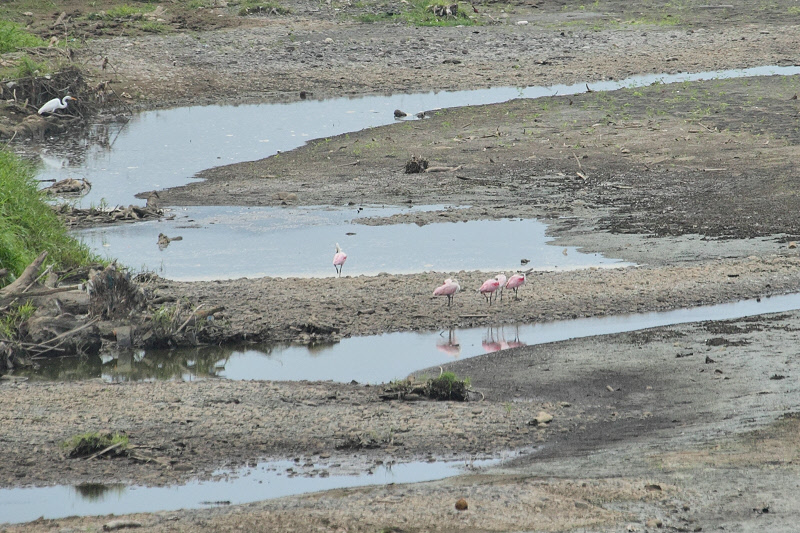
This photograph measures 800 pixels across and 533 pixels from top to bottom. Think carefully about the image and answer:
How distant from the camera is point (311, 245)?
17.5m

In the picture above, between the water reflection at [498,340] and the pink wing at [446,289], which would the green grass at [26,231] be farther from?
the water reflection at [498,340]

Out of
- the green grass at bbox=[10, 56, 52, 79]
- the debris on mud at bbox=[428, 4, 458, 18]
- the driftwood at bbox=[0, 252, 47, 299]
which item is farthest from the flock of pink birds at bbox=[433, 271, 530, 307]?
the debris on mud at bbox=[428, 4, 458, 18]

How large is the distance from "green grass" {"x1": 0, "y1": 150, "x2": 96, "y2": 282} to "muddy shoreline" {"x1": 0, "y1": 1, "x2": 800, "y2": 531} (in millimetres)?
1650

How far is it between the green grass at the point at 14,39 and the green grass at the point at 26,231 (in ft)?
51.8

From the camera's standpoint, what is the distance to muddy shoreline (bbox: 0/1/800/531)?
765cm

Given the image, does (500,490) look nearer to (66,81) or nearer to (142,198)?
(142,198)

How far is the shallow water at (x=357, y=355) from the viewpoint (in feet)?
38.5

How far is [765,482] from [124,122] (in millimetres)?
24101

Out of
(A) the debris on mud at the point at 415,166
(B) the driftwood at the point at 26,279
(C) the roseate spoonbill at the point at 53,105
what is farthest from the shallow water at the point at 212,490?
(C) the roseate spoonbill at the point at 53,105

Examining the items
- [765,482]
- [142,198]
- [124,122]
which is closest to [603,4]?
[124,122]

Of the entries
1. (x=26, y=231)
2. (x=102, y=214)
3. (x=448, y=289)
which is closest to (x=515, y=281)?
(x=448, y=289)

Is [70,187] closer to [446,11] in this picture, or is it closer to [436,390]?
[436,390]

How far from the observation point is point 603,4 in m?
41.7

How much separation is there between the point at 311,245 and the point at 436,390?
24.7ft
